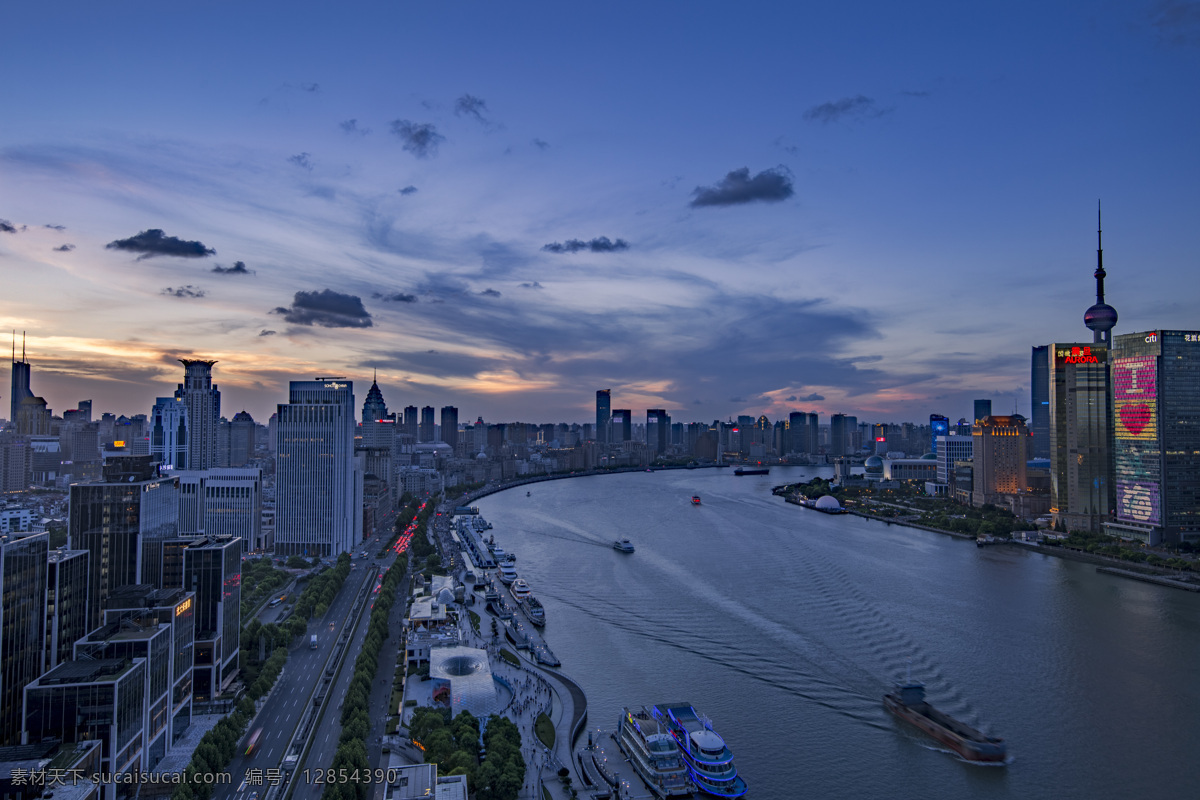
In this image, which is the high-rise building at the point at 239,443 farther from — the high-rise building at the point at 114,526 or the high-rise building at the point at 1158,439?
the high-rise building at the point at 1158,439

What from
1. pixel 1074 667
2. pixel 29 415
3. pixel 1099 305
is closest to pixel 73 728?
pixel 1074 667

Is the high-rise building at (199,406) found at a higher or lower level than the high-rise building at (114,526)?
higher

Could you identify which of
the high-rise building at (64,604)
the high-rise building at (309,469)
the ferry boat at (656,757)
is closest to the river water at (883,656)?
the ferry boat at (656,757)

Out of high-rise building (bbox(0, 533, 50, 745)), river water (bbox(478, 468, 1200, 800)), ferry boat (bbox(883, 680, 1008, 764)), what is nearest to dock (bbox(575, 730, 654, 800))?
river water (bbox(478, 468, 1200, 800))

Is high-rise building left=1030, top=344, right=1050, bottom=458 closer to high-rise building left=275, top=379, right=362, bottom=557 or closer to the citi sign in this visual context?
the citi sign

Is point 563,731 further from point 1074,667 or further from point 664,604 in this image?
point 1074,667

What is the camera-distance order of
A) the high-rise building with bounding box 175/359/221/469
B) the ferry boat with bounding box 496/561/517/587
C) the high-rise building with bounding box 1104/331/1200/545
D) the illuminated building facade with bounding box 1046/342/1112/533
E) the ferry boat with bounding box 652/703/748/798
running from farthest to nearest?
the high-rise building with bounding box 175/359/221/469
the illuminated building facade with bounding box 1046/342/1112/533
the high-rise building with bounding box 1104/331/1200/545
the ferry boat with bounding box 496/561/517/587
the ferry boat with bounding box 652/703/748/798
